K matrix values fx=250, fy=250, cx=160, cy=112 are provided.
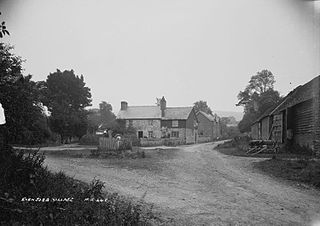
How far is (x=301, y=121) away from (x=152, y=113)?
108 feet

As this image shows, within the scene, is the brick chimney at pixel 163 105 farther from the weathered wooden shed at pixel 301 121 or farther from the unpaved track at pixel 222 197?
the unpaved track at pixel 222 197

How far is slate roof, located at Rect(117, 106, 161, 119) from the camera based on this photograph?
47.0 m

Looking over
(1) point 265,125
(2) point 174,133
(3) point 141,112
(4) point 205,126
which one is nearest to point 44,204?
(1) point 265,125

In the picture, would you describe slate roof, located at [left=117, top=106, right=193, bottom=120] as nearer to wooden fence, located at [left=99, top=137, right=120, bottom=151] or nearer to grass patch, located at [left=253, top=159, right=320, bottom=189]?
wooden fence, located at [left=99, top=137, right=120, bottom=151]

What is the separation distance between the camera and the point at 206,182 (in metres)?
8.67


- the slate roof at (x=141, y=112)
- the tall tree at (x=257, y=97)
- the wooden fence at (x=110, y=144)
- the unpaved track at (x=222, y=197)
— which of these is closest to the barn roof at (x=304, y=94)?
the unpaved track at (x=222, y=197)

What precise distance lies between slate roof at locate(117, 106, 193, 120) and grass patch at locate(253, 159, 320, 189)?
35.1 meters

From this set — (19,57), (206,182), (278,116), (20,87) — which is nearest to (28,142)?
(20,87)

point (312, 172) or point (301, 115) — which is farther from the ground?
point (301, 115)

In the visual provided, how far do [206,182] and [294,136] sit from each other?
12.7 m

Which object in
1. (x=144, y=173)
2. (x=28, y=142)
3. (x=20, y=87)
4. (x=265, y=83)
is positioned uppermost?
(x=265, y=83)


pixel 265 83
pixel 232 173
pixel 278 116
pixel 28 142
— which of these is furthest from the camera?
pixel 265 83

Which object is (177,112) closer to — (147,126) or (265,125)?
(147,126)

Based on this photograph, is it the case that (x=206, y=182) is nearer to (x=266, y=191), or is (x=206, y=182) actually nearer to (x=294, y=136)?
(x=266, y=191)
